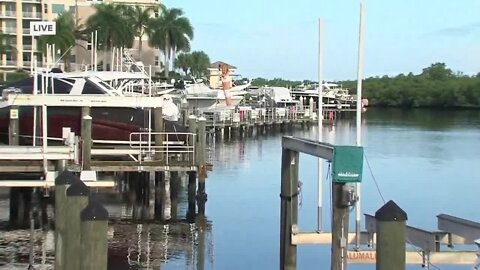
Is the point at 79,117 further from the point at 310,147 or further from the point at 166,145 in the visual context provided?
the point at 310,147

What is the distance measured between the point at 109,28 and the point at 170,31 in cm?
1412

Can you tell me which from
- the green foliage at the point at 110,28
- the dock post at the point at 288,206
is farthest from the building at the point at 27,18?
the dock post at the point at 288,206

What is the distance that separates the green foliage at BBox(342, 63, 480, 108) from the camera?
510ft

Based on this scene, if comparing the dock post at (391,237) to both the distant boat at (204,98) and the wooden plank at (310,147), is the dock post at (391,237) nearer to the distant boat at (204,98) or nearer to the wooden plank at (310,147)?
the wooden plank at (310,147)

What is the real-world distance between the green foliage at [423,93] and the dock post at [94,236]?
14861 centimetres

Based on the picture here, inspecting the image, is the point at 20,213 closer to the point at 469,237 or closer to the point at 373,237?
the point at 373,237

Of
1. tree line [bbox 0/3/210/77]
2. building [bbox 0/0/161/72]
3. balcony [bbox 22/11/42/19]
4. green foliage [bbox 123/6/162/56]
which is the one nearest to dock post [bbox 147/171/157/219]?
tree line [bbox 0/3/210/77]

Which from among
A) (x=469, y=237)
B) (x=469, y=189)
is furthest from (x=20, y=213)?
(x=469, y=189)

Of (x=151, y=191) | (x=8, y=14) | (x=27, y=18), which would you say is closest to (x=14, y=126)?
(x=151, y=191)

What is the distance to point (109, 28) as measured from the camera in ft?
273

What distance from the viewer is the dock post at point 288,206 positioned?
15.0 m

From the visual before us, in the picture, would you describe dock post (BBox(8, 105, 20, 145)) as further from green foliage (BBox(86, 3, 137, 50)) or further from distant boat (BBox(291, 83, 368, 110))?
distant boat (BBox(291, 83, 368, 110))

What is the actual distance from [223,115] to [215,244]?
1805 inches

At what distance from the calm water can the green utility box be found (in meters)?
6.67
